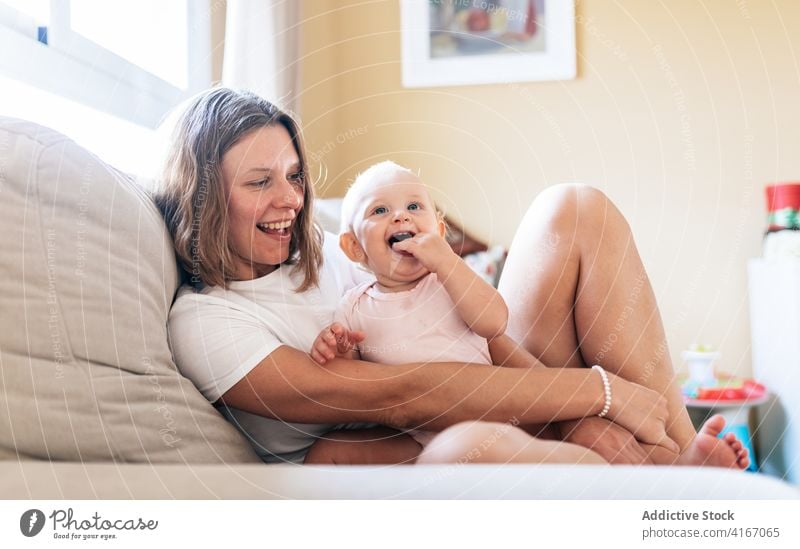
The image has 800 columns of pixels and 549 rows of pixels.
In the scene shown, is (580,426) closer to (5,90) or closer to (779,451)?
(5,90)

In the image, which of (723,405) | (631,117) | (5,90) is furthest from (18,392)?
(631,117)

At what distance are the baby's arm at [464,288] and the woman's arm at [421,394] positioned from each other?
0.04 m

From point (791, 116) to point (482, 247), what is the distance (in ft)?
2.36

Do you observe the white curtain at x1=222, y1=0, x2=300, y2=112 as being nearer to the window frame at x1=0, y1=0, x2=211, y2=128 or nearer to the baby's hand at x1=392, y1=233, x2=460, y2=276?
the window frame at x1=0, y1=0, x2=211, y2=128

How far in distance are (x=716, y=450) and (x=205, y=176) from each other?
511 mm

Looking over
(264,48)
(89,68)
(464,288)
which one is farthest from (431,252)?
(264,48)

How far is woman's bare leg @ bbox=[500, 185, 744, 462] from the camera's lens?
2.27 ft

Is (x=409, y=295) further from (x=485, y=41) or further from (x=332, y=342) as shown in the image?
(x=485, y=41)

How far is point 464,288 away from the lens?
0.65 meters

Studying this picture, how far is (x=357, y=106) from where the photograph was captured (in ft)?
4.86

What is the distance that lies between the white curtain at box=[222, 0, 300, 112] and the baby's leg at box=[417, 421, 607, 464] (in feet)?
2.56

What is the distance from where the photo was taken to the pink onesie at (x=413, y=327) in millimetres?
674

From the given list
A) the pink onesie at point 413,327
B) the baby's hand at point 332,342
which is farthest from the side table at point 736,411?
the baby's hand at point 332,342
